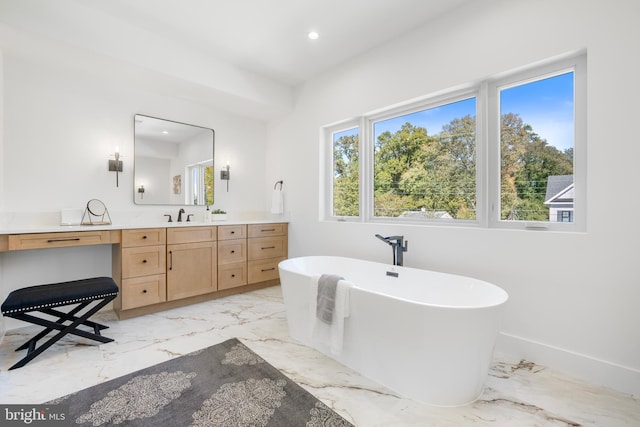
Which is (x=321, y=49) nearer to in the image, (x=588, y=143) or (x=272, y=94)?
(x=272, y=94)

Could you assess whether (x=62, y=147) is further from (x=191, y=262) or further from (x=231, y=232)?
(x=231, y=232)

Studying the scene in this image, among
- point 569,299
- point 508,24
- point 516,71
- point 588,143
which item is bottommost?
point 569,299

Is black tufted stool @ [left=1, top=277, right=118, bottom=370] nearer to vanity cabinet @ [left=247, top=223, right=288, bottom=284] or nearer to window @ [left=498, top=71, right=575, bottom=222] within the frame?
vanity cabinet @ [left=247, top=223, right=288, bottom=284]

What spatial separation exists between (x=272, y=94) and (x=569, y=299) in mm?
3603

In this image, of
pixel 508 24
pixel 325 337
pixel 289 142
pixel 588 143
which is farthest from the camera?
pixel 289 142

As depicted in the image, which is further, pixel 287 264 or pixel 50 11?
pixel 287 264

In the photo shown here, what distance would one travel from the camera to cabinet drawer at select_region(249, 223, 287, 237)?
379 cm

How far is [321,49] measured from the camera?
314cm

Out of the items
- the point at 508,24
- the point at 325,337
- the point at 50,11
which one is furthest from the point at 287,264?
the point at 50,11

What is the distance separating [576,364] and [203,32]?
3973 mm

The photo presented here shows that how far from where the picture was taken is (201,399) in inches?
66.7

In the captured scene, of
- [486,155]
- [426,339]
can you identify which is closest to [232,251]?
[426,339]

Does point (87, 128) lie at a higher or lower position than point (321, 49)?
lower

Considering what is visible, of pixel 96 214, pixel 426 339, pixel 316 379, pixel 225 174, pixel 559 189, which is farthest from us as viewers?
pixel 225 174
